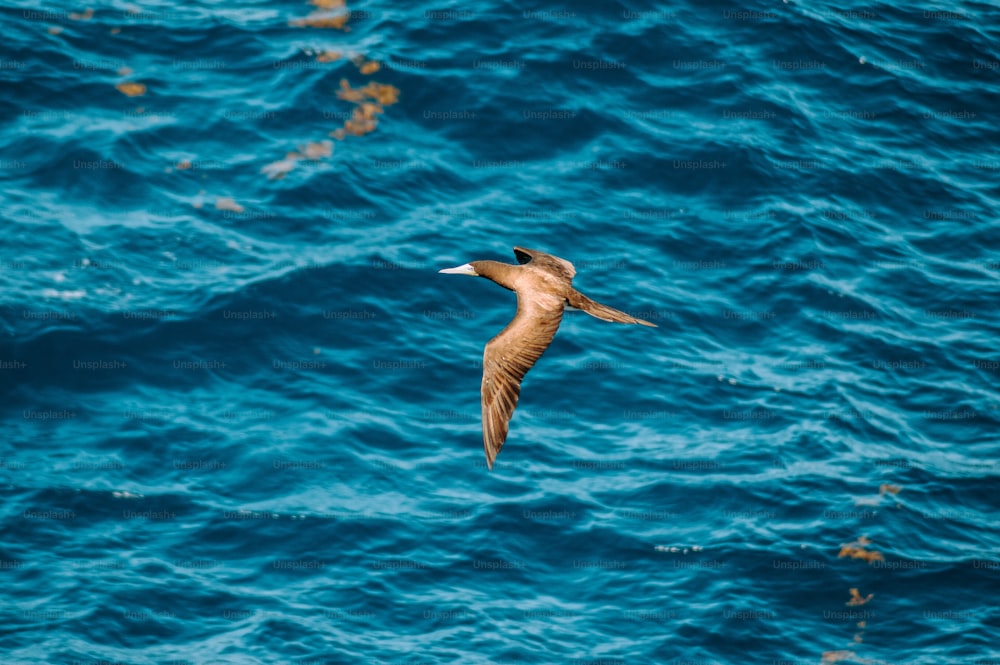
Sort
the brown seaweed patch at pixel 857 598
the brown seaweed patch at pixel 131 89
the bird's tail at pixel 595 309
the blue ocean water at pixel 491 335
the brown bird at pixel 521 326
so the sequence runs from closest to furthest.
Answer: the brown bird at pixel 521 326 < the bird's tail at pixel 595 309 < the blue ocean water at pixel 491 335 < the brown seaweed patch at pixel 857 598 < the brown seaweed patch at pixel 131 89

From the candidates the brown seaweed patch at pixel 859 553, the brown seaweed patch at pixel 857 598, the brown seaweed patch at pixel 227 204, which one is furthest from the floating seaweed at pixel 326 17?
the brown seaweed patch at pixel 857 598

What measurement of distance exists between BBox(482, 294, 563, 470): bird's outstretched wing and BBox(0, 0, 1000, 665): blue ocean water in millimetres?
6412

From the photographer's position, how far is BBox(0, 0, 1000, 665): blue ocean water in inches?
766

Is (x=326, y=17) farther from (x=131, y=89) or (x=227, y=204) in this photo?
(x=227, y=204)

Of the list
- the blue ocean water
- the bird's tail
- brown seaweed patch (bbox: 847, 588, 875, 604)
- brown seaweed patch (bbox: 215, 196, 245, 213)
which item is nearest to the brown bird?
the bird's tail

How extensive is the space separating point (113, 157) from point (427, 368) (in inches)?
277

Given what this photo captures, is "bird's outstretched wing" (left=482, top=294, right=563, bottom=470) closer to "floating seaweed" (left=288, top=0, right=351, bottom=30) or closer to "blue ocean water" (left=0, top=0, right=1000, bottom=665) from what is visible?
"blue ocean water" (left=0, top=0, right=1000, bottom=665)

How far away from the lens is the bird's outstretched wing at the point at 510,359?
12.9 m

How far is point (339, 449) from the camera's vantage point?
20906mm

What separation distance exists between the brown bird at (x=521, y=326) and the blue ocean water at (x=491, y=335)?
614cm

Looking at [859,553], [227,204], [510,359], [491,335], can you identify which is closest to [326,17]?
[227,204]

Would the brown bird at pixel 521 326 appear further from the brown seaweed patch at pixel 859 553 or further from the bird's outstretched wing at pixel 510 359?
the brown seaweed patch at pixel 859 553

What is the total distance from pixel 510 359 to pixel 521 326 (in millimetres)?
521

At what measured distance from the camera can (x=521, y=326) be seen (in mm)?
13914
